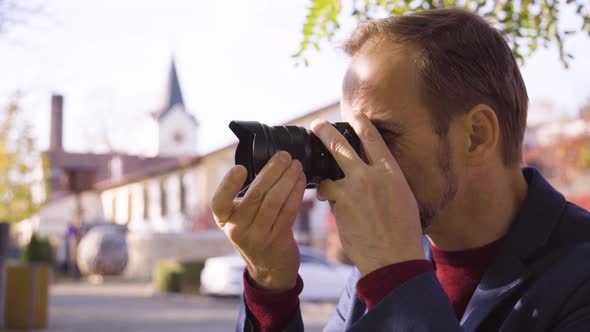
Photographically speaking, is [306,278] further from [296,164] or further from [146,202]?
[146,202]

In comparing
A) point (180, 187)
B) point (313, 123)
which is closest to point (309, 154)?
point (313, 123)

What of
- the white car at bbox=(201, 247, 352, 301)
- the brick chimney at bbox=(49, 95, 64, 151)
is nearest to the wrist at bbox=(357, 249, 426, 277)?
the white car at bbox=(201, 247, 352, 301)

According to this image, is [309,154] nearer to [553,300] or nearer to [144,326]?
[553,300]

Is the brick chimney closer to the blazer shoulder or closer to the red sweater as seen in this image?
the red sweater

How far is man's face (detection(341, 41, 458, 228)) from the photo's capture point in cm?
204

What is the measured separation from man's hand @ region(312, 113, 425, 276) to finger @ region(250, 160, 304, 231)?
3.7 inches

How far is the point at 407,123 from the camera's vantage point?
6.75ft

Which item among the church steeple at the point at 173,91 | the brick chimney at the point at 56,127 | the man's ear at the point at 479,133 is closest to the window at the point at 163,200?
the brick chimney at the point at 56,127

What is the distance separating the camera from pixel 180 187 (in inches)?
1686

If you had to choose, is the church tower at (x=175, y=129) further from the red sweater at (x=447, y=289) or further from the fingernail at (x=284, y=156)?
the fingernail at (x=284, y=156)

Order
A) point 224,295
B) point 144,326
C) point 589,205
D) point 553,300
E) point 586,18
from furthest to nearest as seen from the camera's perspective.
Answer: point 589,205
point 224,295
point 144,326
point 586,18
point 553,300

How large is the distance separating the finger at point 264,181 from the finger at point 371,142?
18 centimetres

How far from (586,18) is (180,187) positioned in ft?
132

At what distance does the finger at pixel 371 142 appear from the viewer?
1850 millimetres
